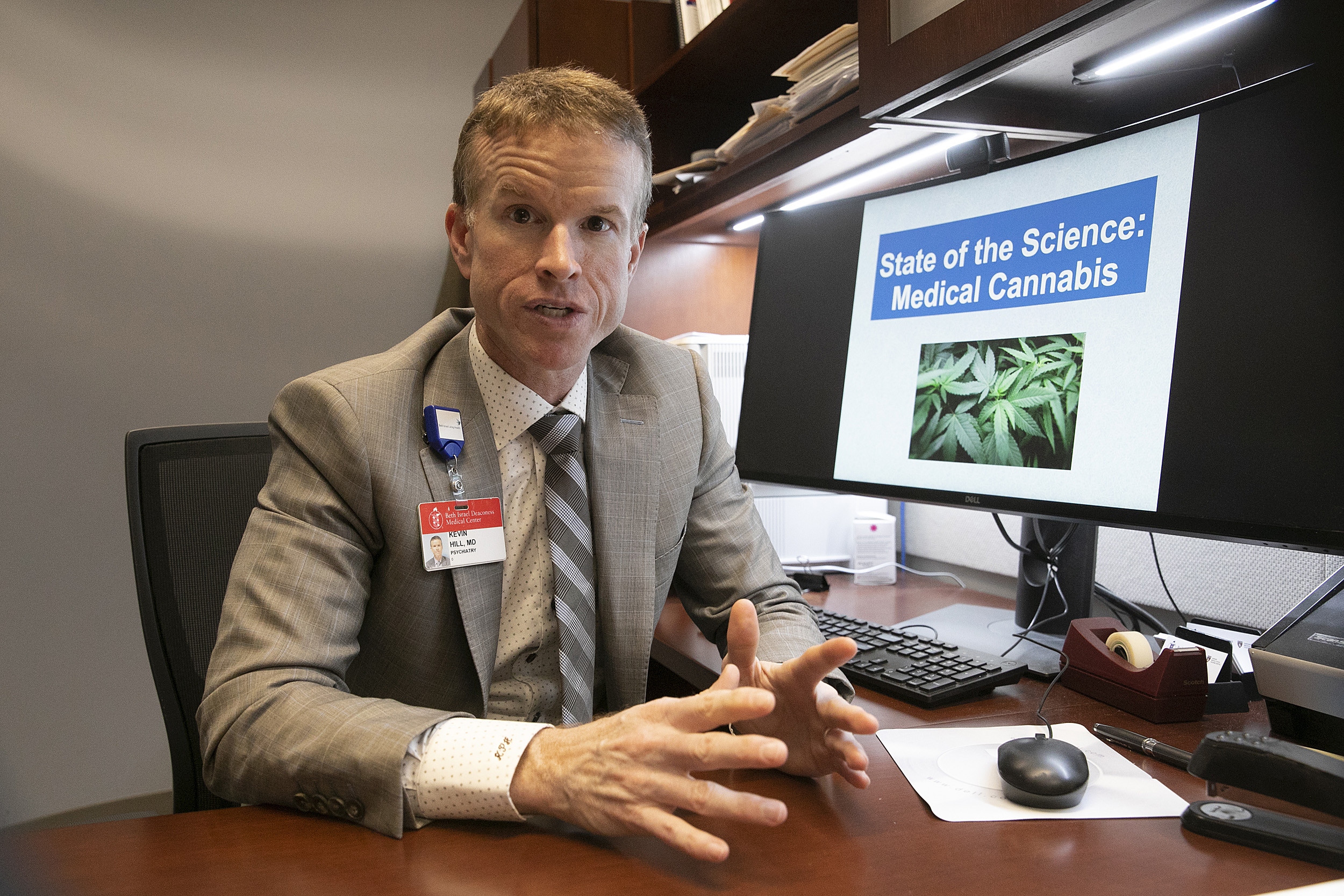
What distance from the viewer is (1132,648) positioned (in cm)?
88

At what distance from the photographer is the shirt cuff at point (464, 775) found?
65cm

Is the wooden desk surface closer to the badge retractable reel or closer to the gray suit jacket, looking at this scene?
the gray suit jacket

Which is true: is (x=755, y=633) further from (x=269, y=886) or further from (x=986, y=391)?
(x=986, y=391)

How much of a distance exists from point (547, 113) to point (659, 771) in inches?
29.0

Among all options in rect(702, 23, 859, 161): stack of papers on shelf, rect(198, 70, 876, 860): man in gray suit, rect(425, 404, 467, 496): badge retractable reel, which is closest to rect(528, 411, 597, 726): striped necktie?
rect(198, 70, 876, 860): man in gray suit

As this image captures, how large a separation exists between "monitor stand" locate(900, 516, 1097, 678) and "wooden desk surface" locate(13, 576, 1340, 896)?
406mm

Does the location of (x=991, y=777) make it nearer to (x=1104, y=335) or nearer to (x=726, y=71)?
(x=1104, y=335)

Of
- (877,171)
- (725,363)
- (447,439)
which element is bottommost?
(447,439)

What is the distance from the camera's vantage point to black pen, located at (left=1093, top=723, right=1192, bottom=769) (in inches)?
29.0

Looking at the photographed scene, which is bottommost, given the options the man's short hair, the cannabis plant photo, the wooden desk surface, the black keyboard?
the wooden desk surface

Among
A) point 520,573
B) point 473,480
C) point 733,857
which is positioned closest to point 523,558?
point 520,573

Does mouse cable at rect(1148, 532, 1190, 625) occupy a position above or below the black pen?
above

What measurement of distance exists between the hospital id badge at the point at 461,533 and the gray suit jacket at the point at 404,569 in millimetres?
14

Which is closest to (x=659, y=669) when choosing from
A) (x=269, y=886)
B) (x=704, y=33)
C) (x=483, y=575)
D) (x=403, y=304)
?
(x=483, y=575)
